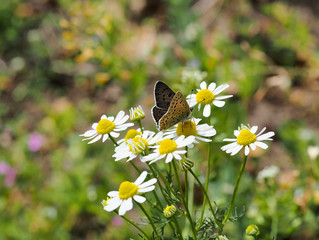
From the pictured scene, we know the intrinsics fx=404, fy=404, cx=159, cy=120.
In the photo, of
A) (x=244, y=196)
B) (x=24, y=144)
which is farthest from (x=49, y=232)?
(x=244, y=196)

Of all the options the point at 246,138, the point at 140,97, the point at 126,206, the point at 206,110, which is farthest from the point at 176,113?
the point at 140,97

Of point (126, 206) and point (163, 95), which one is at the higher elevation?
point (163, 95)

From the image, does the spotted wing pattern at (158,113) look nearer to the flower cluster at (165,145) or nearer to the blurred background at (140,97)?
the flower cluster at (165,145)

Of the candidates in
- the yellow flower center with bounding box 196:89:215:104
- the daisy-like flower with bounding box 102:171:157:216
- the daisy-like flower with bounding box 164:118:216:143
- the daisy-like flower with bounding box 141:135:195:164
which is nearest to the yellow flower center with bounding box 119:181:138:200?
the daisy-like flower with bounding box 102:171:157:216

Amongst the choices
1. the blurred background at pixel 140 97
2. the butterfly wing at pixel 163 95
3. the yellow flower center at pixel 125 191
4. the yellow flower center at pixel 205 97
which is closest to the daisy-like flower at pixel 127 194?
the yellow flower center at pixel 125 191

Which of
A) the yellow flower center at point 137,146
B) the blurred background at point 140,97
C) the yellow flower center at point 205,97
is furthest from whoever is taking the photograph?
the blurred background at point 140,97

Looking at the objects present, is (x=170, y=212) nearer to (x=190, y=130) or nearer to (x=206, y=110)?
(x=190, y=130)
